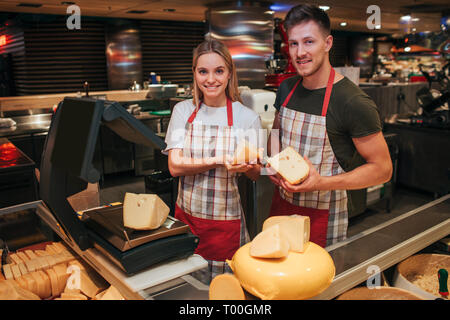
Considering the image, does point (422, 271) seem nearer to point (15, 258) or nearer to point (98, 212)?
point (98, 212)

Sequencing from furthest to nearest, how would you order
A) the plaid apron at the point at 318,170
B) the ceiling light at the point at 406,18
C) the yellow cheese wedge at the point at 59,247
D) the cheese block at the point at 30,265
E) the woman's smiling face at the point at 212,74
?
the ceiling light at the point at 406,18, the woman's smiling face at the point at 212,74, the plaid apron at the point at 318,170, the yellow cheese wedge at the point at 59,247, the cheese block at the point at 30,265

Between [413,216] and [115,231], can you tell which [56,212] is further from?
[413,216]

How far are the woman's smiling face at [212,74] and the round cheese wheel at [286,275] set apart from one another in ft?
3.49

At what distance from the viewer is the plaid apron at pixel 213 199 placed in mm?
2039

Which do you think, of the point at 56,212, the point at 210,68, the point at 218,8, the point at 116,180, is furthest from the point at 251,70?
the point at 56,212

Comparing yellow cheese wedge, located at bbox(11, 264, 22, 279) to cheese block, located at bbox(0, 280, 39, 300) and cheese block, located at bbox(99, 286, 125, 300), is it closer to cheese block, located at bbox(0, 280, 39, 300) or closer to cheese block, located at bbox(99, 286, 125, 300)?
cheese block, located at bbox(0, 280, 39, 300)

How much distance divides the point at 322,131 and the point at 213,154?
60cm

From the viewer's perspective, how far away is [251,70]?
6.22m

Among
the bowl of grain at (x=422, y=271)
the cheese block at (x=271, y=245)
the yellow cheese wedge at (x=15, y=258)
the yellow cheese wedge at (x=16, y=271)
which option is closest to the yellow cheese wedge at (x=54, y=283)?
the yellow cheese wedge at (x=16, y=271)

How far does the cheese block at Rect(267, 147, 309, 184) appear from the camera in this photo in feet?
4.87

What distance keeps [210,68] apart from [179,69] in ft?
32.5

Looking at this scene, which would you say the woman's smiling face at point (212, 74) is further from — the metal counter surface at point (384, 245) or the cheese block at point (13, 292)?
the cheese block at point (13, 292)

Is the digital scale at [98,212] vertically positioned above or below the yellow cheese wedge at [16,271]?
above

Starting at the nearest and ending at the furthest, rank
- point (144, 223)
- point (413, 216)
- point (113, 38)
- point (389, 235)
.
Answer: point (144, 223) → point (389, 235) → point (413, 216) → point (113, 38)
